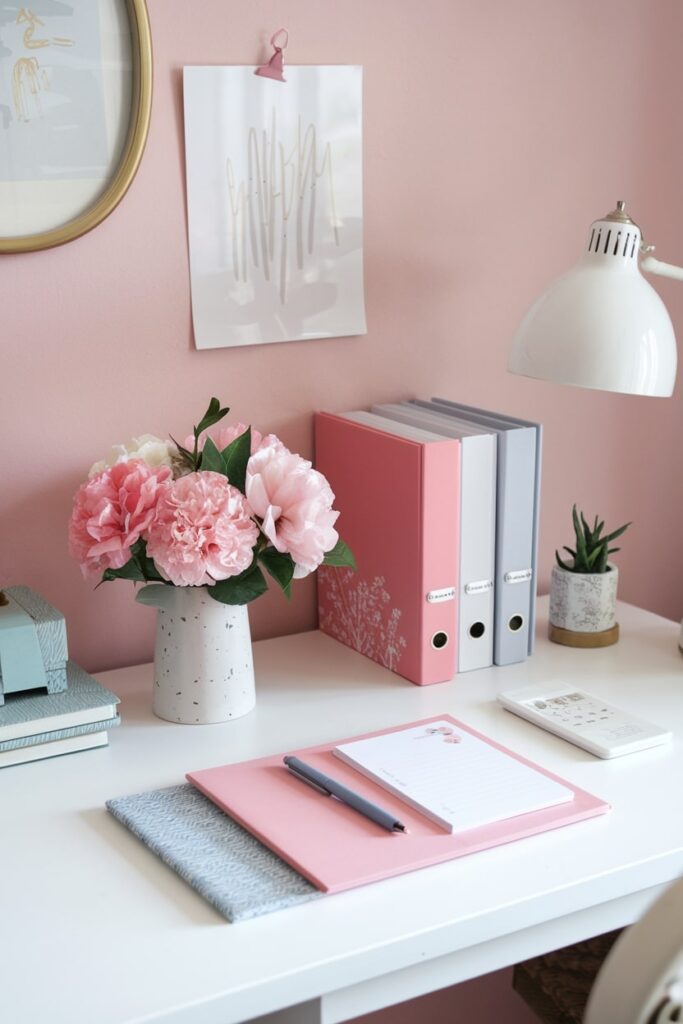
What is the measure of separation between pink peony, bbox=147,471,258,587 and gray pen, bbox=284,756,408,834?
7.5 inches

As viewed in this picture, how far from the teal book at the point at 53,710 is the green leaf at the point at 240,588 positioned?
14 centimetres

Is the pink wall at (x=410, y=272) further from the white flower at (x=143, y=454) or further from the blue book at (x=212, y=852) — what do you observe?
the blue book at (x=212, y=852)

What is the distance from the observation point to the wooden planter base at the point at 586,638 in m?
1.46

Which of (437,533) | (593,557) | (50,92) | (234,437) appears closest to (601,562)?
(593,557)

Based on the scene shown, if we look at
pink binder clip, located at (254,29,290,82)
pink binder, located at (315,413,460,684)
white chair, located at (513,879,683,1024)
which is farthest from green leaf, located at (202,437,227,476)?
white chair, located at (513,879,683,1024)

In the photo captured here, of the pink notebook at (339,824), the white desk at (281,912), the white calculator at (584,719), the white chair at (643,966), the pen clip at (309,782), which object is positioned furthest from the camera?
the white calculator at (584,719)

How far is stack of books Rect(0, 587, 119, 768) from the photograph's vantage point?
1139 mm

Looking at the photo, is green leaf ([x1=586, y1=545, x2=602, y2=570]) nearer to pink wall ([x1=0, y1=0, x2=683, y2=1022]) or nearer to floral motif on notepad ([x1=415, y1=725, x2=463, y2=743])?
pink wall ([x1=0, y1=0, x2=683, y2=1022])

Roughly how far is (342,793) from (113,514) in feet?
1.12

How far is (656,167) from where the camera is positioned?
65.9 inches

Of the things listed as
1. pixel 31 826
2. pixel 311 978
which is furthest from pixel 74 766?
pixel 311 978

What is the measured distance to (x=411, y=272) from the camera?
1.52 meters

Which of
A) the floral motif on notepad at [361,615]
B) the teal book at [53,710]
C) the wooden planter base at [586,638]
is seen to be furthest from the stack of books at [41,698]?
the wooden planter base at [586,638]

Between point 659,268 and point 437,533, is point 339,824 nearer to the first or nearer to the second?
point 437,533
